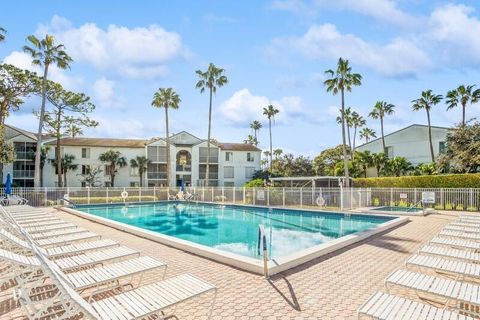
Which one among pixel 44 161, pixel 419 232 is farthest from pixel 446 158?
pixel 44 161

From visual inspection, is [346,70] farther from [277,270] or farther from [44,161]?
[44,161]

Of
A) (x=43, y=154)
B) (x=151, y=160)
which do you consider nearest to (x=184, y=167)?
(x=151, y=160)

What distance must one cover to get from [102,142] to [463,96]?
139 ft

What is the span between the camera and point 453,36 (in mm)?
11320

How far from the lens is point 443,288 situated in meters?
4.21

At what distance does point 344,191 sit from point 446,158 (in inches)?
541

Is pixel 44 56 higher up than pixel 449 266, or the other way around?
pixel 44 56

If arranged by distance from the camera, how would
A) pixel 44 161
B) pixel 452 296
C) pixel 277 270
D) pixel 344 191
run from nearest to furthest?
pixel 452 296 → pixel 277 270 → pixel 344 191 → pixel 44 161

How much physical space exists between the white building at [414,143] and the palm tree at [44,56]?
123ft

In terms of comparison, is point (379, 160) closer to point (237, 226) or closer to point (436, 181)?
point (436, 181)

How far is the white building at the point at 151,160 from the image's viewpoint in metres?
38.9

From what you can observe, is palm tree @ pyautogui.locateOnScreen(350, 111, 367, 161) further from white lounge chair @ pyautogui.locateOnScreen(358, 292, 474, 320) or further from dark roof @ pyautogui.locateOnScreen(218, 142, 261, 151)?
white lounge chair @ pyautogui.locateOnScreen(358, 292, 474, 320)

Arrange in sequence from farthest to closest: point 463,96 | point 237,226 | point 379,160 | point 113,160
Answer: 1. point 113,160
2. point 379,160
3. point 463,96
4. point 237,226

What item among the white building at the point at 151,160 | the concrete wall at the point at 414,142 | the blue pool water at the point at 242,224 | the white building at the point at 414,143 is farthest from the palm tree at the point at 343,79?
the white building at the point at 151,160
